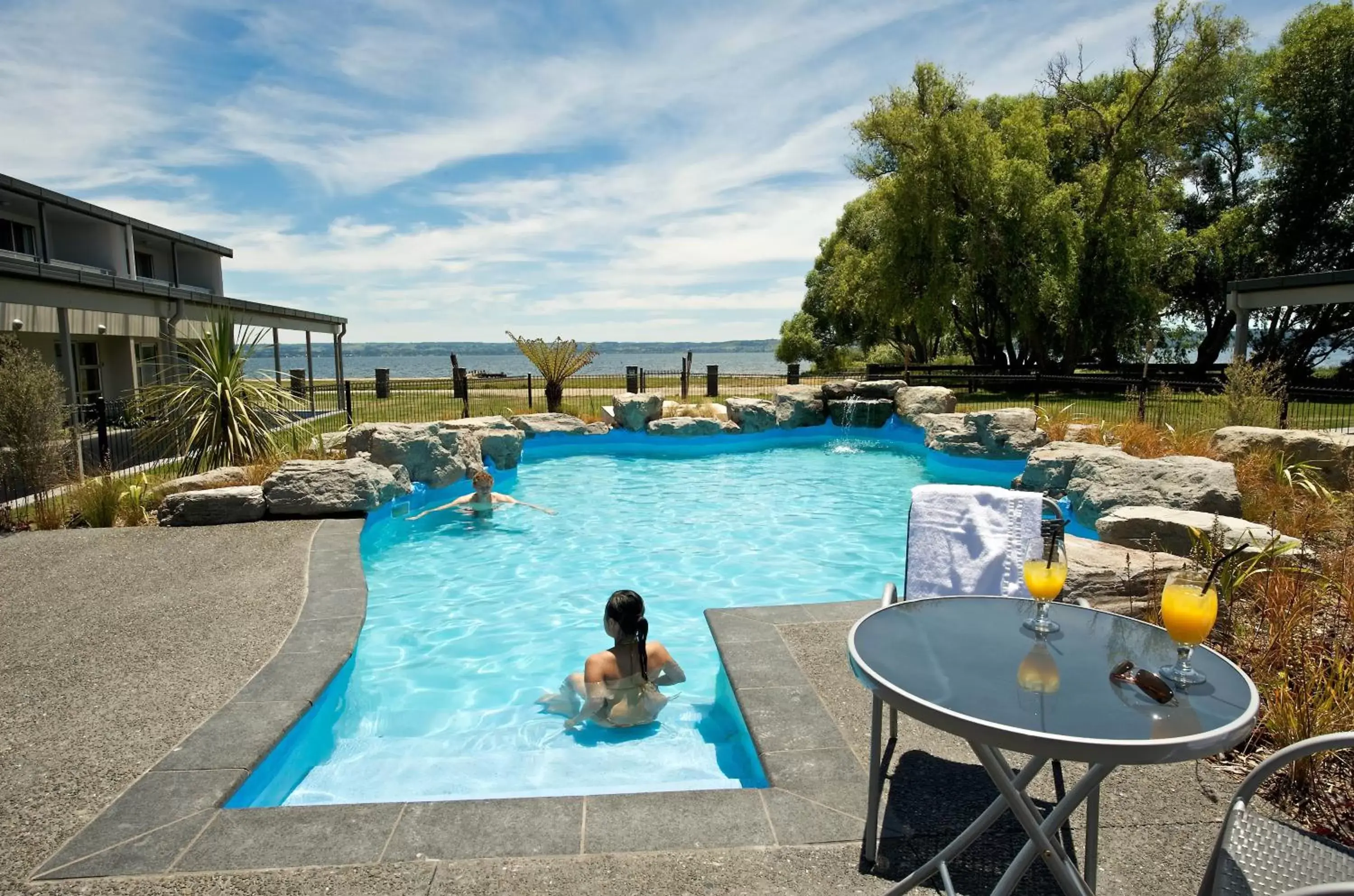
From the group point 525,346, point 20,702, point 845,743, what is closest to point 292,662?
point 20,702

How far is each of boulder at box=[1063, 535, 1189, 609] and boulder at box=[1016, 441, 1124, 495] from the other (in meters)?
4.82

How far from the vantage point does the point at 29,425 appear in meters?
7.80

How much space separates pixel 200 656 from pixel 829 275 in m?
32.7

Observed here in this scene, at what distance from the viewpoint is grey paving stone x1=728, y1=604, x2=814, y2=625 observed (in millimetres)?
4578

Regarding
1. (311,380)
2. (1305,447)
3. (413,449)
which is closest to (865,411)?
(1305,447)

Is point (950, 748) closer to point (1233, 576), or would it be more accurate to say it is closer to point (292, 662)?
point (1233, 576)

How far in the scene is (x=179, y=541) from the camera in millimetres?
6762

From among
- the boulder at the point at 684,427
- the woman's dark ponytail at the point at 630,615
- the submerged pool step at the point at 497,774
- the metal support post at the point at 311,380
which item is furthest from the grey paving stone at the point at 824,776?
the boulder at the point at 684,427

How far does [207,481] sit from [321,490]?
5.06ft

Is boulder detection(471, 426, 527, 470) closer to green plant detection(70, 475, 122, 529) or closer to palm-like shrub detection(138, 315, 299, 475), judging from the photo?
palm-like shrub detection(138, 315, 299, 475)

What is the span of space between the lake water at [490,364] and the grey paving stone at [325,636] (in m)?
47.4

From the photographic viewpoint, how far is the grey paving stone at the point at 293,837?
2420 millimetres

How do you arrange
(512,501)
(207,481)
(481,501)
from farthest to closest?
(512,501) < (481,501) < (207,481)

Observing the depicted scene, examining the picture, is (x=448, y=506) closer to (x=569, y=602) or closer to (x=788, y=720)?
(x=569, y=602)
